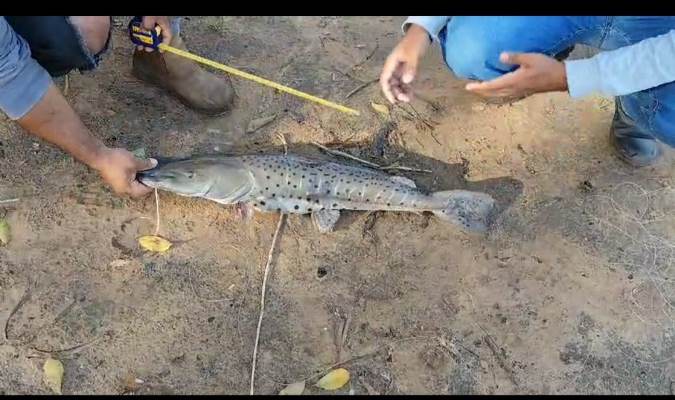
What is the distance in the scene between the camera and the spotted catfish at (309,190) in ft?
10.7

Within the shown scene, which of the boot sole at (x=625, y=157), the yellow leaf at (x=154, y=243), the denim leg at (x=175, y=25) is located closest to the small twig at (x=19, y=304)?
the yellow leaf at (x=154, y=243)

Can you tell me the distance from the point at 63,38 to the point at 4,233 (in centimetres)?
92

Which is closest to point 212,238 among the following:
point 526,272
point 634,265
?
point 526,272

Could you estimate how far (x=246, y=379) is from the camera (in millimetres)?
2871

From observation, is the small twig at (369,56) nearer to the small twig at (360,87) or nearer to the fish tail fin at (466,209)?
the small twig at (360,87)

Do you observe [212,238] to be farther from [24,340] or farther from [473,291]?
[473,291]

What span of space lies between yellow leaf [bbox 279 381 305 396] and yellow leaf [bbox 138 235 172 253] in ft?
2.83

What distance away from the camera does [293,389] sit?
112 inches

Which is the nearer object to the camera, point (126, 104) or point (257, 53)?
point (126, 104)

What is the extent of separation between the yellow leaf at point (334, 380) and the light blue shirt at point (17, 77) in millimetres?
1629

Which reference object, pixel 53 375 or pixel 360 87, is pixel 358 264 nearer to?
pixel 360 87

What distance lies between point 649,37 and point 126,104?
258 centimetres

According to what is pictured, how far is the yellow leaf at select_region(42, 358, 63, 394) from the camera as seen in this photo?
279cm
